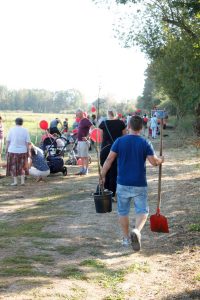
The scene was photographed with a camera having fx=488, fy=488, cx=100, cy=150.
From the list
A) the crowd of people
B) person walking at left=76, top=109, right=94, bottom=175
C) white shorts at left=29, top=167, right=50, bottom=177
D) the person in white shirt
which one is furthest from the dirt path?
person walking at left=76, top=109, right=94, bottom=175

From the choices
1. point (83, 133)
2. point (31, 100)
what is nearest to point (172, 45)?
point (83, 133)

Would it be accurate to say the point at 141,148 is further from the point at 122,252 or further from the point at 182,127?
the point at 182,127

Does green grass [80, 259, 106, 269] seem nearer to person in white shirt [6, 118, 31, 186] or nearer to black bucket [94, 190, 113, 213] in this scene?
black bucket [94, 190, 113, 213]

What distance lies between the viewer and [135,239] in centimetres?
602

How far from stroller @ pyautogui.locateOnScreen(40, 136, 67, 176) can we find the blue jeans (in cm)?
773

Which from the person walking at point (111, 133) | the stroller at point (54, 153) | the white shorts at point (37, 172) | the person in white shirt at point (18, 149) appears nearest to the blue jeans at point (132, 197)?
the person walking at point (111, 133)

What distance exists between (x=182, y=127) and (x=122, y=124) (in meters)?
30.4

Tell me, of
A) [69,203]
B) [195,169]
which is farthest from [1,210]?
[195,169]

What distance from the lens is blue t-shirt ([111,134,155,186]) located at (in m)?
6.17

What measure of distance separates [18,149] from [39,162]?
97 cm

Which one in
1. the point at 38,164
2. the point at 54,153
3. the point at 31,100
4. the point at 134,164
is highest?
the point at 31,100

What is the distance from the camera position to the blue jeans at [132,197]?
625cm

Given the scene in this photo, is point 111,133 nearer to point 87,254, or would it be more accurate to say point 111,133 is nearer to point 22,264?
point 87,254

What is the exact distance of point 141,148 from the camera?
20.2 feet
